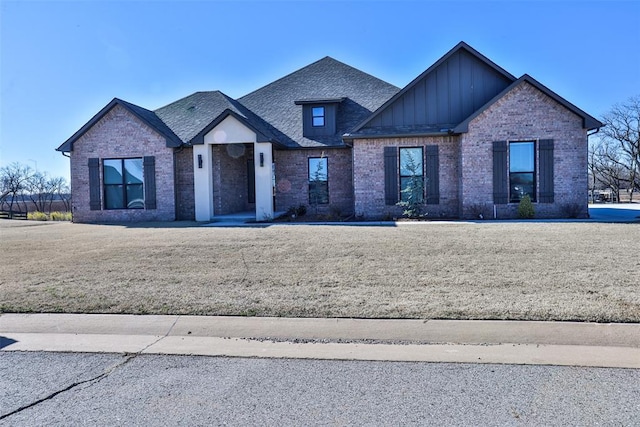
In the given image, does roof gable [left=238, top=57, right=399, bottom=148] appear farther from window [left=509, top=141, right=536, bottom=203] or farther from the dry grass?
the dry grass

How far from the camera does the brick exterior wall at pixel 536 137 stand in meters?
16.8

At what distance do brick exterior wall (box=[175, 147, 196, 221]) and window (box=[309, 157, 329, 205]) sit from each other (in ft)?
17.0

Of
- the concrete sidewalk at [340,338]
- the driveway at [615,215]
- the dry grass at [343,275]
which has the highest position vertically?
the driveway at [615,215]

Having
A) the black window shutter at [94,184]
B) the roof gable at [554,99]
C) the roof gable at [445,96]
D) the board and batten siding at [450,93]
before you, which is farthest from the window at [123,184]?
the roof gable at [554,99]

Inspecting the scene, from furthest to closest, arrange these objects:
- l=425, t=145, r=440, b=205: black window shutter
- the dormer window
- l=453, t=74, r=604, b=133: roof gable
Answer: the dormer window → l=425, t=145, r=440, b=205: black window shutter → l=453, t=74, r=604, b=133: roof gable

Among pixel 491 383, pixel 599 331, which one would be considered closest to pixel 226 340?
pixel 491 383

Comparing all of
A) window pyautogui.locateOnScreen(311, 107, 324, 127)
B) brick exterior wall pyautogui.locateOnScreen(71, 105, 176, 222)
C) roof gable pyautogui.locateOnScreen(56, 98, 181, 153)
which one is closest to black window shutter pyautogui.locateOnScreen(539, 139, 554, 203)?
window pyautogui.locateOnScreen(311, 107, 324, 127)

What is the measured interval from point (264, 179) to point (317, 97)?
5.96 metres

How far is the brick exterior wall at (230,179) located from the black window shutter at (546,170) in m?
13.1

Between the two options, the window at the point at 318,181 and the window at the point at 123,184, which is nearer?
the window at the point at 123,184

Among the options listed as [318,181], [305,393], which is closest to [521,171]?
[318,181]

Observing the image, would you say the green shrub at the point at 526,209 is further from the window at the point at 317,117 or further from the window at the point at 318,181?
the window at the point at 317,117

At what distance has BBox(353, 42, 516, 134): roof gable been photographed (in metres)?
17.9

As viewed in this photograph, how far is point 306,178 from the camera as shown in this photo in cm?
2039
